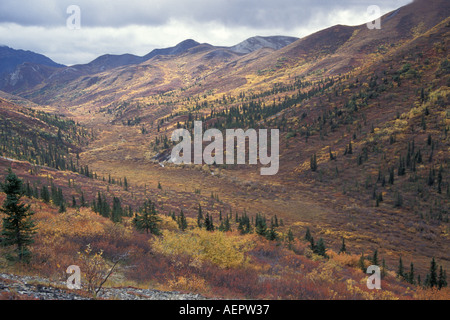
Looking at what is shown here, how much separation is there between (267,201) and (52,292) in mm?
39679

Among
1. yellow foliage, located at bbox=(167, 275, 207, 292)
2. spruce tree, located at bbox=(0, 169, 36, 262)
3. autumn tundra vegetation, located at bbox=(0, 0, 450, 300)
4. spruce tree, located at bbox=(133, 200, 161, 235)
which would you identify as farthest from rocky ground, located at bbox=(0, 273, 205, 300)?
spruce tree, located at bbox=(133, 200, 161, 235)

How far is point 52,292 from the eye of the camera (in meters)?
9.92

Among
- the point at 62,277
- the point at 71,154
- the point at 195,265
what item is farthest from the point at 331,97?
the point at 71,154

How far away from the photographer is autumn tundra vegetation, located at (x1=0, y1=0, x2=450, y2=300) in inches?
547

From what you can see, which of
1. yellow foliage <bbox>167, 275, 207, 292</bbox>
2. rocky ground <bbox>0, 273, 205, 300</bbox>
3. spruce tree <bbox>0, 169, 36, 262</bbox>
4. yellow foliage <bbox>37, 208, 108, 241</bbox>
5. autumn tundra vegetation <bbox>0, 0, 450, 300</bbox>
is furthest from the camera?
yellow foliage <bbox>37, 208, 108, 241</bbox>

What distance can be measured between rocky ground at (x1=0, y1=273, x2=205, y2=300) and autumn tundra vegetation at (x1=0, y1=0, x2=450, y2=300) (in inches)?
26.1

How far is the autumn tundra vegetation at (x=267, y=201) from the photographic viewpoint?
45.6 ft

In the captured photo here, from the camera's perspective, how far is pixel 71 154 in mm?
92875

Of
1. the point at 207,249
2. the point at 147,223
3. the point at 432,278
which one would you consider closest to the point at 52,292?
the point at 207,249

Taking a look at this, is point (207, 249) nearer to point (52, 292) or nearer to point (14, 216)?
point (52, 292)

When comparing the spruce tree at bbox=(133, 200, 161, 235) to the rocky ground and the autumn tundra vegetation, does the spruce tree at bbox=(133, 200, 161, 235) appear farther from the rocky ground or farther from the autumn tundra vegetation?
the rocky ground

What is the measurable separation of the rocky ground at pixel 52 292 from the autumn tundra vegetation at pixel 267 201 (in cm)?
66
